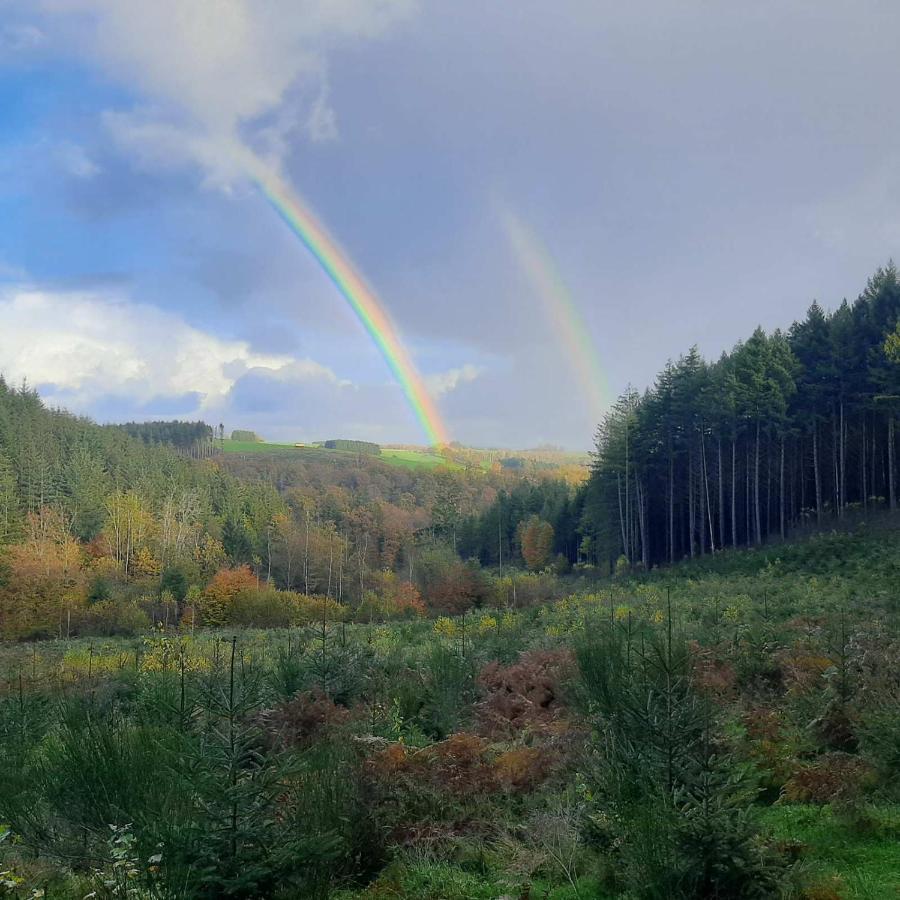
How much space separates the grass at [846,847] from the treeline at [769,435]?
3163 cm

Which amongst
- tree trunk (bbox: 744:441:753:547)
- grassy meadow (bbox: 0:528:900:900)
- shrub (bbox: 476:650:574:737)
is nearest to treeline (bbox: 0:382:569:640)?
tree trunk (bbox: 744:441:753:547)

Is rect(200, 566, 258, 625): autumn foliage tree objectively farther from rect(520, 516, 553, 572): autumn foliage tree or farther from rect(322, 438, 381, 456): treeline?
rect(322, 438, 381, 456): treeline

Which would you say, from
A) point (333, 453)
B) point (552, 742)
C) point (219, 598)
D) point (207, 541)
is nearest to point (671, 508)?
point (219, 598)

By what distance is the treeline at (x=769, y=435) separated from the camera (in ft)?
129

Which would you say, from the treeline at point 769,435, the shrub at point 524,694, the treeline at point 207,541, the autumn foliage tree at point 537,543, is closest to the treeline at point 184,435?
the treeline at point 207,541

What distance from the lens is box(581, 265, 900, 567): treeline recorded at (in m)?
39.2

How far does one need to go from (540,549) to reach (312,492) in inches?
1912

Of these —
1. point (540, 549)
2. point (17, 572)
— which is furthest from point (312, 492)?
point (17, 572)

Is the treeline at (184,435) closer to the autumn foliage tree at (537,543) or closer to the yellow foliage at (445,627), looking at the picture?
the autumn foliage tree at (537,543)

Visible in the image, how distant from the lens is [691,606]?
22.9 m

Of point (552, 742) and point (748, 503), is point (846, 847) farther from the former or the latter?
point (748, 503)

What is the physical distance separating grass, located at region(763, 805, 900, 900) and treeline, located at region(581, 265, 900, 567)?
31.6m

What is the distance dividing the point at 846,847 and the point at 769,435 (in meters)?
40.4

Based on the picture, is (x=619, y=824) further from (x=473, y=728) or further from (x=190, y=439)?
(x=190, y=439)
